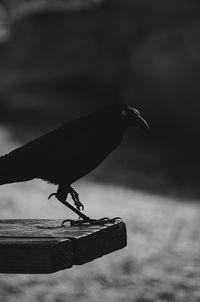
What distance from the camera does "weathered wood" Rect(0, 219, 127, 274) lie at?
219 centimetres

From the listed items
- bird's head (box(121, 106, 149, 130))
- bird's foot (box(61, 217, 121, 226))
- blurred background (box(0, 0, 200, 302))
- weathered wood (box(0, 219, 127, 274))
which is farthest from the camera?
blurred background (box(0, 0, 200, 302))

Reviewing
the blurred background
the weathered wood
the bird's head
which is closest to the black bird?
the bird's head

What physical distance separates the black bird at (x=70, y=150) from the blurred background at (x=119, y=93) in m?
4.95

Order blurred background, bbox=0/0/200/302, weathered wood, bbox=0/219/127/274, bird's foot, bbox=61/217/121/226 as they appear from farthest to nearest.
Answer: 1. blurred background, bbox=0/0/200/302
2. bird's foot, bbox=61/217/121/226
3. weathered wood, bbox=0/219/127/274

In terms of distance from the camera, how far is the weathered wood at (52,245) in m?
2.19

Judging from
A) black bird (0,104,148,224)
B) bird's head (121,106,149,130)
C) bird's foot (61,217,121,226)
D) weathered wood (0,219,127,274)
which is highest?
bird's head (121,106,149,130)

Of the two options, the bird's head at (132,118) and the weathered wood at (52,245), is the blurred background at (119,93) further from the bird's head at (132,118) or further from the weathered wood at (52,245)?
the weathered wood at (52,245)

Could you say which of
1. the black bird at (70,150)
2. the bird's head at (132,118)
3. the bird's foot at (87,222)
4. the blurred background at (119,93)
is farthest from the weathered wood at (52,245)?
the blurred background at (119,93)

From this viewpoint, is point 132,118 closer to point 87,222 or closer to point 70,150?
point 70,150

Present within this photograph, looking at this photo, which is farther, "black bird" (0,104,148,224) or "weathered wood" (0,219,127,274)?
"black bird" (0,104,148,224)

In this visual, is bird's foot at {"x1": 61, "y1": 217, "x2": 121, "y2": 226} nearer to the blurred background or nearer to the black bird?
the black bird

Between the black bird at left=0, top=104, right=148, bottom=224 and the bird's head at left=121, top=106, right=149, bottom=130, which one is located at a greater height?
the bird's head at left=121, top=106, right=149, bottom=130

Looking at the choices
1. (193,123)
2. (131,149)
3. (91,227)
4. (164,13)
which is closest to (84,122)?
(91,227)

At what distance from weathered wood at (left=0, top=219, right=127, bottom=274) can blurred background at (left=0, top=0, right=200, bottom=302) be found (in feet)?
17.0
